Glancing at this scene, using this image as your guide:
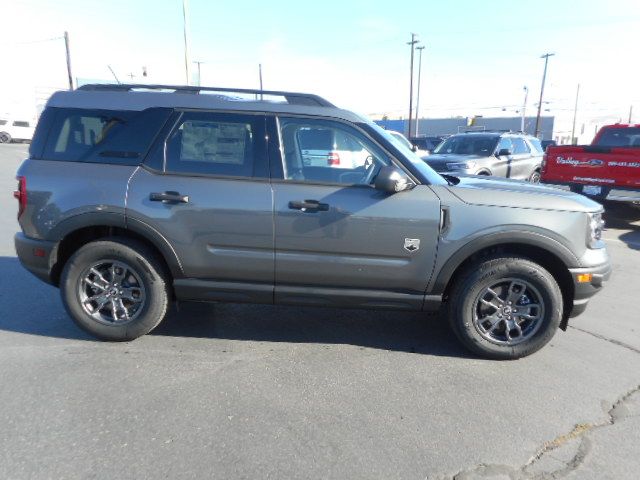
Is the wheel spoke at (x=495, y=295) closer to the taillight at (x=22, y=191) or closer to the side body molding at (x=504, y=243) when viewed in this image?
the side body molding at (x=504, y=243)

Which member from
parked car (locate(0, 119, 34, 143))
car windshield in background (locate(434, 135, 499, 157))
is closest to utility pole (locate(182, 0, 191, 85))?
car windshield in background (locate(434, 135, 499, 157))

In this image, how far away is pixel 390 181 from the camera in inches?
127

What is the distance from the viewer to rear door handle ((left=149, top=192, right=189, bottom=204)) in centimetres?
340

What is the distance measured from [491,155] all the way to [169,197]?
31.2 ft

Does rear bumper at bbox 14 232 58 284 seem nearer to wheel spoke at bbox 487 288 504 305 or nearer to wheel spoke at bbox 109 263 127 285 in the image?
wheel spoke at bbox 109 263 127 285

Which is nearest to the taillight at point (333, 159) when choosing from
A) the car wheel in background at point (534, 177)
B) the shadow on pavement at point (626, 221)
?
the shadow on pavement at point (626, 221)

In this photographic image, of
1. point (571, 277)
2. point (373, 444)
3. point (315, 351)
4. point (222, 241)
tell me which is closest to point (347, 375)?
point (315, 351)

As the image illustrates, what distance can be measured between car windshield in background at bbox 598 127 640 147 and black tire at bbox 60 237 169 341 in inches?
383

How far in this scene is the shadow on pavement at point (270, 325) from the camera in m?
3.82

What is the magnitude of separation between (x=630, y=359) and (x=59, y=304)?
513cm

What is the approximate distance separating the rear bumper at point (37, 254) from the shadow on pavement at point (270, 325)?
58cm

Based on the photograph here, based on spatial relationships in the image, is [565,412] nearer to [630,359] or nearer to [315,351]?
[630,359]

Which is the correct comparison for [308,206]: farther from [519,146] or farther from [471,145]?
[519,146]

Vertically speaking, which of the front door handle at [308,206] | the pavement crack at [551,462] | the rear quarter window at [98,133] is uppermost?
the rear quarter window at [98,133]
